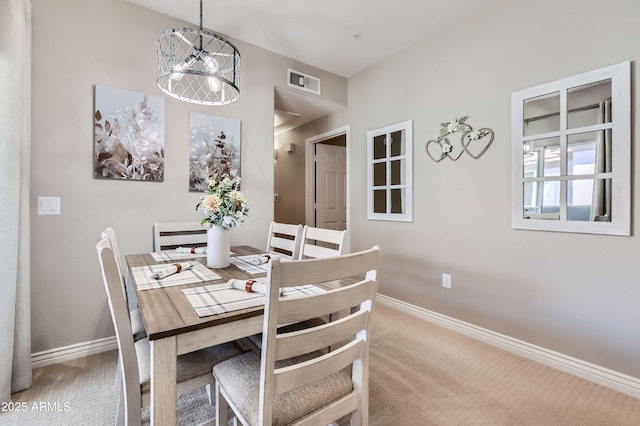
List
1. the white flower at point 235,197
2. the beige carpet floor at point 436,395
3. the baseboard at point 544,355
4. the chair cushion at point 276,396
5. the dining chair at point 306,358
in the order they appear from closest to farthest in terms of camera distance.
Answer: the dining chair at point 306,358 → the chair cushion at point 276,396 → the beige carpet floor at point 436,395 → the white flower at point 235,197 → the baseboard at point 544,355

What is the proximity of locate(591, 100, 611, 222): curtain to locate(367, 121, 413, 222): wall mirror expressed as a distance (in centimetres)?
135

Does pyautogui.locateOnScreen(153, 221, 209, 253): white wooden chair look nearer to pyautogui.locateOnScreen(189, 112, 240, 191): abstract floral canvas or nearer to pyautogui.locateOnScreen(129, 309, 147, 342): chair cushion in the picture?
pyautogui.locateOnScreen(189, 112, 240, 191): abstract floral canvas

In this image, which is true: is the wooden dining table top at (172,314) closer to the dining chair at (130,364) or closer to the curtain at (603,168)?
the dining chair at (130,364)

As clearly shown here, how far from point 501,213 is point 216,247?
6.87 feet

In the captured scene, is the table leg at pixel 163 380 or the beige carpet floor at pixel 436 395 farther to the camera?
the beige carpet floor at pixel 436 395

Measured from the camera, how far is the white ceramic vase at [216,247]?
1607 millimetres

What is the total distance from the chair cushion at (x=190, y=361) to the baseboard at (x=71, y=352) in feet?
4.05

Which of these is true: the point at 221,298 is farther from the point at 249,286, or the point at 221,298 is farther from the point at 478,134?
the point at 478,134

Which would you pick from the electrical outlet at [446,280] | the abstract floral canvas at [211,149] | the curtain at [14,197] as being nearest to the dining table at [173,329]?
the curtain at [14,197]

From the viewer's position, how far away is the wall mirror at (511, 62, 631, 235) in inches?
67.1

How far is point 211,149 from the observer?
102 inches

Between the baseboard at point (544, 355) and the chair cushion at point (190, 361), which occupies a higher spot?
the chair cushion at point (190, 361)

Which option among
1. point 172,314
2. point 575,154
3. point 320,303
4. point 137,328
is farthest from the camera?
point 575,154

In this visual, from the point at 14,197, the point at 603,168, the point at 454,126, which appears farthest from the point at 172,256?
the point at 603,168
